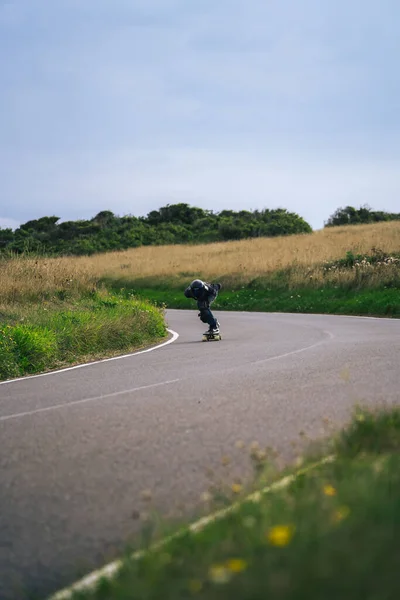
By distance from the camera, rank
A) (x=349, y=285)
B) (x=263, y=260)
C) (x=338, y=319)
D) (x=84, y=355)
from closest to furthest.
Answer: (x=84, y=355) → (x=338, y=319) → (x=349, y=285) → (x=263, y=260)

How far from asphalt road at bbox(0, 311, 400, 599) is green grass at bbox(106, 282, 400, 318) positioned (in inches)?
566

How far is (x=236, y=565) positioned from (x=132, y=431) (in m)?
4.63

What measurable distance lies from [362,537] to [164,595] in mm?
828

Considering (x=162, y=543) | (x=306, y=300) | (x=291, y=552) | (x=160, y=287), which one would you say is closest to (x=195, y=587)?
(x=291, y=552)

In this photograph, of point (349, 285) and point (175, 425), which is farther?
point (349, 285)

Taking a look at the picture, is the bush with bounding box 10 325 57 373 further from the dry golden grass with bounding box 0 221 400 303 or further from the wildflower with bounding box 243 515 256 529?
the wildflower with bounding box 243 515 256 529

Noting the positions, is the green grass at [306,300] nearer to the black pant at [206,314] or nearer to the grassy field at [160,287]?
the grassy field at [160,287]

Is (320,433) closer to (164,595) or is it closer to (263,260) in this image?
(164,595)

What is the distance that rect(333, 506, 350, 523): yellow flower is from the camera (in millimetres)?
3557

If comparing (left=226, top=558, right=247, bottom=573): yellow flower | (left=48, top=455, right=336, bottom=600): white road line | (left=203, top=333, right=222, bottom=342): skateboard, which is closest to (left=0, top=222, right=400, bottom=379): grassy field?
(left=203, top=333, right=222, bottom=342): skateboard

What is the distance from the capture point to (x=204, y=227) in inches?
3337

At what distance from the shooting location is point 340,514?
361cm

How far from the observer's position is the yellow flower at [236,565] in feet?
9.99

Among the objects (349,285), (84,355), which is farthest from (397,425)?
(349,285)
